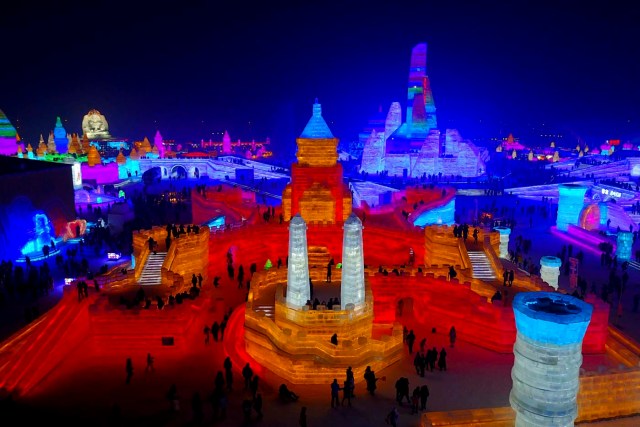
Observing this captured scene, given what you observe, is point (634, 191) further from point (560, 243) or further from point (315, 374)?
point (315, 374)

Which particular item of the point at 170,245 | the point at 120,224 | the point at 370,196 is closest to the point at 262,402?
the point at 170,245

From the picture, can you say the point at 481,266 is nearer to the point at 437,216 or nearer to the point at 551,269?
the point at 551,269

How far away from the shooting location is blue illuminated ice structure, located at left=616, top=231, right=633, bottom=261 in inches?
1040

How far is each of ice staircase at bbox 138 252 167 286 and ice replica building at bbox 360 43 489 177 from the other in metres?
36.9

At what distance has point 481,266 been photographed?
821 inches

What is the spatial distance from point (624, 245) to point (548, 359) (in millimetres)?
21029

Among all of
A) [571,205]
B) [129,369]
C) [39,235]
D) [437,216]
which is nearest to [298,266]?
[129,369]

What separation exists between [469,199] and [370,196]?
869 cm

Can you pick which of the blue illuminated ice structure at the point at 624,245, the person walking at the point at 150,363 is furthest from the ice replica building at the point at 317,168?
the blue illuminated ice structure at the point at 624,245

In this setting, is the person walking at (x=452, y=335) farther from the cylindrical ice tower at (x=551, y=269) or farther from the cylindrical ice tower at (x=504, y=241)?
the cylindrical ice tower at (x=504, y=241)

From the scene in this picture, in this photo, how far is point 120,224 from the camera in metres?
32.7

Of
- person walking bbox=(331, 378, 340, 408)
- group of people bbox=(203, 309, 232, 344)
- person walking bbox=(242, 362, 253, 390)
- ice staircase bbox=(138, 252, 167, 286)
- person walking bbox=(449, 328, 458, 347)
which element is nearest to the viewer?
person walking bbox=(331, 378, 340, 408)

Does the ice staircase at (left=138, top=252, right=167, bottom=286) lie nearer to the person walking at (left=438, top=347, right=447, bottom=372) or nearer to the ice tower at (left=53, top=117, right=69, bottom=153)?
the person walking at (left=438, top=347, right=447, bottom=372)

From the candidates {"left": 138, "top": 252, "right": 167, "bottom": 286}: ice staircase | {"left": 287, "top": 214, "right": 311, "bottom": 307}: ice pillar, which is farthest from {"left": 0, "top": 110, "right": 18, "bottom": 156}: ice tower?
{"left": 287, "top": 214, "right": 311, "bottom": 307}: ice pillar
